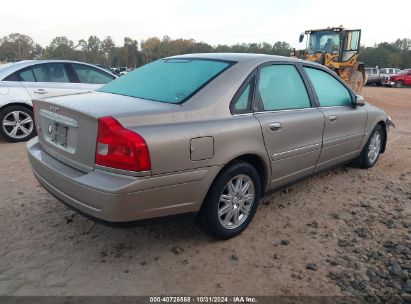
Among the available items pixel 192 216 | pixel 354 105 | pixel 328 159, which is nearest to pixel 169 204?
pixel 192 216

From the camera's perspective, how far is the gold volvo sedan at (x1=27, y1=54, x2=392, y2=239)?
253 centimetres

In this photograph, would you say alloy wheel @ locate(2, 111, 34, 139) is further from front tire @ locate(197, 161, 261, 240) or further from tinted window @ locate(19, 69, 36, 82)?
front tire @ locate(197, 161, 261, 240)

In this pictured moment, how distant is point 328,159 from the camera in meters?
4.33

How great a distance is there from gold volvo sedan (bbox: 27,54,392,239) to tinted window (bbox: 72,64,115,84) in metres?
3.81

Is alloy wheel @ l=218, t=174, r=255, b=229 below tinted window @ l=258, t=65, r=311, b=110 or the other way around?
below

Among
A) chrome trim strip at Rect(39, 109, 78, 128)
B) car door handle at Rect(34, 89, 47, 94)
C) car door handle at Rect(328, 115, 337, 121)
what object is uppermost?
chrome trim strip at Rect(39, 109, 78, 128)

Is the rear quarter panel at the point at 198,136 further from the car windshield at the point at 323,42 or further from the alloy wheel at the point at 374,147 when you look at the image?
the car windshield at the point at 323,42

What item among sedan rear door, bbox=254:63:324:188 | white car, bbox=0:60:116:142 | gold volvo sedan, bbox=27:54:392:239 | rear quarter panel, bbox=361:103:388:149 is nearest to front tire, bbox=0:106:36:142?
white car, bbox=0:60:116:142

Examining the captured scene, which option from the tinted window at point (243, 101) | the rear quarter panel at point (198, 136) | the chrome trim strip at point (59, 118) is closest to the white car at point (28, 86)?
the chrome trim strip at point (59, 118)

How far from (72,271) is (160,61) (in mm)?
2266

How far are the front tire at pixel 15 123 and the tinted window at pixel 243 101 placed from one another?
487 cm

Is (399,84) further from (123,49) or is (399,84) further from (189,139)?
(123,49)

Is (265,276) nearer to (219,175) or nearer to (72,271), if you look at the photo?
(219,175)

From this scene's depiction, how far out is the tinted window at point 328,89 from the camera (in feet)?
13.6
